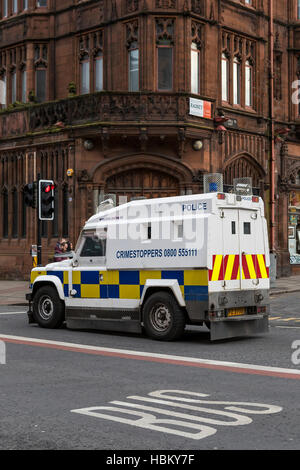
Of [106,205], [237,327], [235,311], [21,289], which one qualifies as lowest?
[237,327]

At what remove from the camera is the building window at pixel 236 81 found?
88.4ft

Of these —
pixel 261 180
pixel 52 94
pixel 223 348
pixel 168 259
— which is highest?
pixel 52 94

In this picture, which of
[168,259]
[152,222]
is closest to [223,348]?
[168,259]

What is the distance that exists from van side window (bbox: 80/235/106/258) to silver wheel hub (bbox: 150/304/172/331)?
1690 mm

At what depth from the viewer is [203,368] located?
895 cm

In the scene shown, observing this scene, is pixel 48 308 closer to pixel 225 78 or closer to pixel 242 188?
pixel 242 188

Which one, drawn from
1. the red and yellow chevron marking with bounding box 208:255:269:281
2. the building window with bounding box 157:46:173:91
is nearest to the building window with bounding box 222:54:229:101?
the building window with bounding box 157:46:173:91

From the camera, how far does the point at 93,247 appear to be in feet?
42.8

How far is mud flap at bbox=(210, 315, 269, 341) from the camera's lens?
1135cm

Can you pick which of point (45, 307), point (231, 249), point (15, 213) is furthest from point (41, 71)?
point (231, 249)

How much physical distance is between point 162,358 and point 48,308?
4.50m

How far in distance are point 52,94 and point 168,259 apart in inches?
693

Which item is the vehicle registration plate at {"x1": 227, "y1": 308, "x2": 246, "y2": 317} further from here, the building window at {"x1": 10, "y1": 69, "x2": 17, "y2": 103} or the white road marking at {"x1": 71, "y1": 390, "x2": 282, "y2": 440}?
the building window at {"x1": 10, "y1": 69, "x2": 17, "y2": 103}
